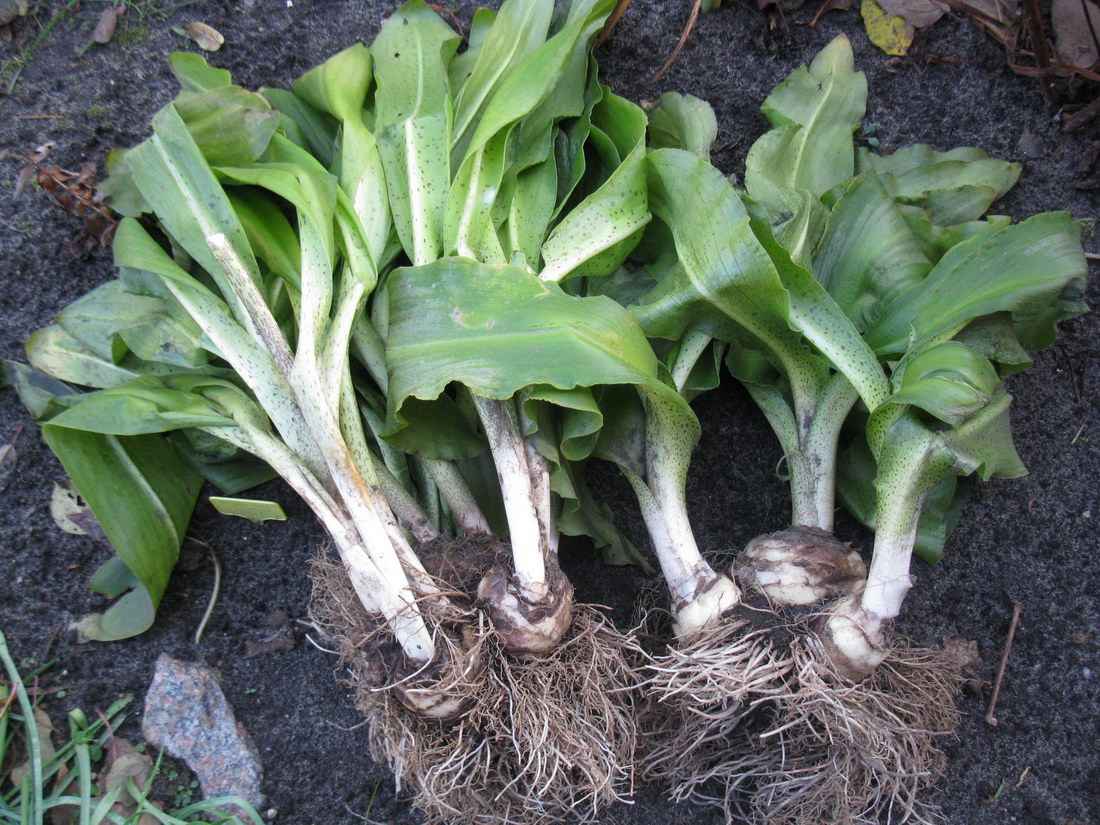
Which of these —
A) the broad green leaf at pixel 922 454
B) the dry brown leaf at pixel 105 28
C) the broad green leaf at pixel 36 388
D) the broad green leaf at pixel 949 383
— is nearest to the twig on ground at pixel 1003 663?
the broad green leaf at pixel 922 454

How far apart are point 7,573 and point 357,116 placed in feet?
3.02

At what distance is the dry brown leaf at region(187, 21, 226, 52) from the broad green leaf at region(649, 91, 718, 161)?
0.75 meters

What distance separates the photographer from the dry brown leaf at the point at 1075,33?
135 cm

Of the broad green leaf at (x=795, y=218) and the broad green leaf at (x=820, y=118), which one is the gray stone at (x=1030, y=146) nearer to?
the broad green leaf at (x=820, y=118)

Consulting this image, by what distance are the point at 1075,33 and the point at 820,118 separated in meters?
0.46

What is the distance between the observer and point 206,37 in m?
1.40

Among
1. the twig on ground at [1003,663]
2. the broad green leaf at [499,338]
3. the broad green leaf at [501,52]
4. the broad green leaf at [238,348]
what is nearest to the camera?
the broad green leaf at [499,338]

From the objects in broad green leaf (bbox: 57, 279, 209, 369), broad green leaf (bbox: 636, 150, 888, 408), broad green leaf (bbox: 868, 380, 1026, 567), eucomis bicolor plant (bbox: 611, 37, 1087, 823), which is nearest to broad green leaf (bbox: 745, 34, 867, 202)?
eucomis bicolor plant (bbox: 611, 37, 1087, 823)

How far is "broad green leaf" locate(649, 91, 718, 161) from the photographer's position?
1290mm

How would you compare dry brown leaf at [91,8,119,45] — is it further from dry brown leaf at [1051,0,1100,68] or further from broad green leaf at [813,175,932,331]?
dry brown leaf at [1051,0,1100,68]

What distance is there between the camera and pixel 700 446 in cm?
141

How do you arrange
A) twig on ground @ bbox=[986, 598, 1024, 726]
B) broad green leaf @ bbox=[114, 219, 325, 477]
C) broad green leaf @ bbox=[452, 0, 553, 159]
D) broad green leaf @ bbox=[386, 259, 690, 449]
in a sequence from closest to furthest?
1. broad green leaf @ bbox=[386, 259, 690, 449]
2. broad green leaf @ bbox=[114, 219, 325, 477]
3. broad green leaf @ bbox=[452, 0, 553, 159]
4. twig on ground @ bbox=[986, 598, 1024, 726]

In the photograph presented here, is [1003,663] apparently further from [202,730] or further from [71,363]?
[71,363]

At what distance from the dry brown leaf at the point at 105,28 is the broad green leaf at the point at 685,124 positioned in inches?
36.6
